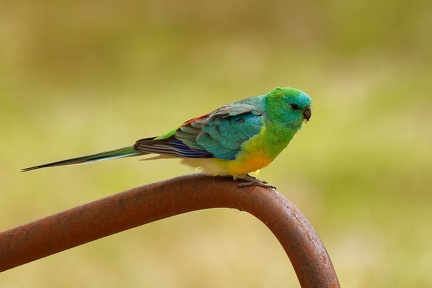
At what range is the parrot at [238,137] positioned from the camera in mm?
1532

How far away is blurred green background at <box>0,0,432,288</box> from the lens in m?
3.64

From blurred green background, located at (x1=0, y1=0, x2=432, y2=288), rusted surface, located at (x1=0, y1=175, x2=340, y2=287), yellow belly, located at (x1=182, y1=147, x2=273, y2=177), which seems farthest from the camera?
blurred green background, located at (x1=0, y1=0, x2=432, y2=288)

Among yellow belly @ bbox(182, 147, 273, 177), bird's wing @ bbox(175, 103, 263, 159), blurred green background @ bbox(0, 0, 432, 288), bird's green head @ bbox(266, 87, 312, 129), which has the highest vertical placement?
blurred green background @ bbox(0, 0, 432, 288)

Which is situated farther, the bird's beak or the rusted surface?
the bird's beak

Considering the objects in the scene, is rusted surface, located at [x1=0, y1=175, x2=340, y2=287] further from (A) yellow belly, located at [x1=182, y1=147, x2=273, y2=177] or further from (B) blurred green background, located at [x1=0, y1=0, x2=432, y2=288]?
(B) blurred green background, located at [x1=0, y1=0, x2=432, y2=288]

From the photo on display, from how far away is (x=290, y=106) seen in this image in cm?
153

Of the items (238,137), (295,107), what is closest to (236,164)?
(238,137)

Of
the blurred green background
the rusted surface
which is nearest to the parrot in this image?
the rusted surface

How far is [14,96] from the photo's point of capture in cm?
426

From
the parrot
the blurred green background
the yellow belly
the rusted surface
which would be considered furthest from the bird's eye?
the blurred green background

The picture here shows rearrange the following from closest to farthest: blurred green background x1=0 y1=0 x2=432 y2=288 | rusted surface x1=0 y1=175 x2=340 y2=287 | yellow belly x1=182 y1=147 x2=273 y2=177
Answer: rusted surface x1=0 y1=175 x2=340 y2=287 → yellow belly x1=182 y1=147 x2=273 y2=177 → blurred green background x1=0 y1=0 x2=432 y2=288

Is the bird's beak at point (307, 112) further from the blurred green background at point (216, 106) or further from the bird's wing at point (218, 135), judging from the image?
the blurred green background at point (216, 106)

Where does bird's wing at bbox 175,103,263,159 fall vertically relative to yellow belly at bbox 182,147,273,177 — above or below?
above

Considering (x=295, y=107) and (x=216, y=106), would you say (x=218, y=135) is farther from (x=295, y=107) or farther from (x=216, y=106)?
(x=216, y=106)
